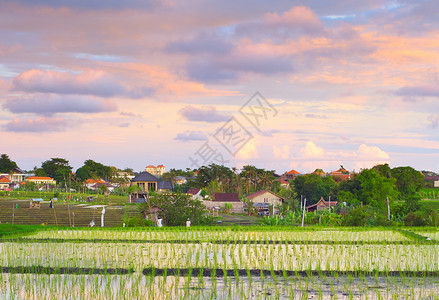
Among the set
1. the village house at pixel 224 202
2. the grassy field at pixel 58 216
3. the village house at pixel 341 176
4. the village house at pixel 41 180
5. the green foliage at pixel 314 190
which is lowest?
the grassy field at pixel 58 216

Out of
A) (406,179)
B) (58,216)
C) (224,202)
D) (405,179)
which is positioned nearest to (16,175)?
(224,202)

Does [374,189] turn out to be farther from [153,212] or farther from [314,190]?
[153,212]

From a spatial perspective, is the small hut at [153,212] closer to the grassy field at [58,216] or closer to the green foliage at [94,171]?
the grassy field at [58,216]

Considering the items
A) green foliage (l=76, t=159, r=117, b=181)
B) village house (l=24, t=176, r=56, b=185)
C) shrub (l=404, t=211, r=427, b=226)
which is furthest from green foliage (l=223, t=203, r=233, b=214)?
green foliage (l=76, t=159, r=117, b=181)

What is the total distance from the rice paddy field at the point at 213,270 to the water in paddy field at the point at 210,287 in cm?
2

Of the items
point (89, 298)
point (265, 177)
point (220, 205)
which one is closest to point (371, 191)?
point (220, 205)

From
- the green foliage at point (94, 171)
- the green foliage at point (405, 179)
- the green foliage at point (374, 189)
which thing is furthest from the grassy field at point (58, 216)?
the green foliage at point (94, 171)

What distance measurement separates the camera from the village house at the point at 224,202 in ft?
176

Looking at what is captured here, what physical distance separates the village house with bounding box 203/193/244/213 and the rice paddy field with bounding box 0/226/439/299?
114 ft

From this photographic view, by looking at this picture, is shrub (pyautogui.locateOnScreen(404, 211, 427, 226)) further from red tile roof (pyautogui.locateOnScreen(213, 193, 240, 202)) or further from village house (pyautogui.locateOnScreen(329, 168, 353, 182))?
village house (pyautogui.locateOnScreen(329, 168, 353, 182))

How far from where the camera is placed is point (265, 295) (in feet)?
32.1

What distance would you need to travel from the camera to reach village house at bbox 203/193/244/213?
176 feet

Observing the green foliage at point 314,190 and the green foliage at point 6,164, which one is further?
the green foliage at point 6,164

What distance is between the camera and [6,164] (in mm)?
110875
